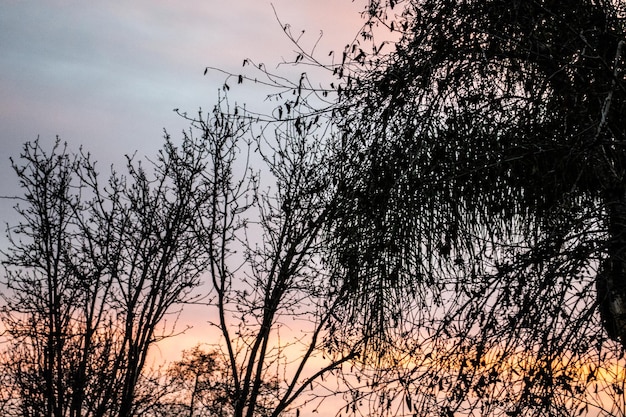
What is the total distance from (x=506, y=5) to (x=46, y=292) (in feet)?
29.0

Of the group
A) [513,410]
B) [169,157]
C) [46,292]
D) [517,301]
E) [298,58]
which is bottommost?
[513,410]

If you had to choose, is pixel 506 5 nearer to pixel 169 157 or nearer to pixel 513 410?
pixel 513 410

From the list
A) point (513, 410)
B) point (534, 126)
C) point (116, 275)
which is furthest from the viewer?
point (116, 275)

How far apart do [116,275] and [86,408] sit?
7.34 feet

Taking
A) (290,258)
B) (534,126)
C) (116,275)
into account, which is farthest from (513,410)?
(116,275)

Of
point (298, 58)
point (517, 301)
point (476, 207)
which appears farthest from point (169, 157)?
point (517, 301)

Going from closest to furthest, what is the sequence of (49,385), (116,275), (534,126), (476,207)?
(534,126) < (476,207) < (49,385) < (116,275)

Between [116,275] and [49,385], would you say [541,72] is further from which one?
[49,385]

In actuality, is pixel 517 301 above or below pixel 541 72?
below

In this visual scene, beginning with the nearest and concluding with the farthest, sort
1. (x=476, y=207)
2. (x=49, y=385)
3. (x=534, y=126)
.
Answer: (x=534, y=126) < (x=476, y=207) < (x=49, y=385)

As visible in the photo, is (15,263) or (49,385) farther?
(15,263)

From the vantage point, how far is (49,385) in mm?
9953

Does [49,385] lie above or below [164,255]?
below

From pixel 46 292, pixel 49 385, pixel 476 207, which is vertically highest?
pixel 46 292
